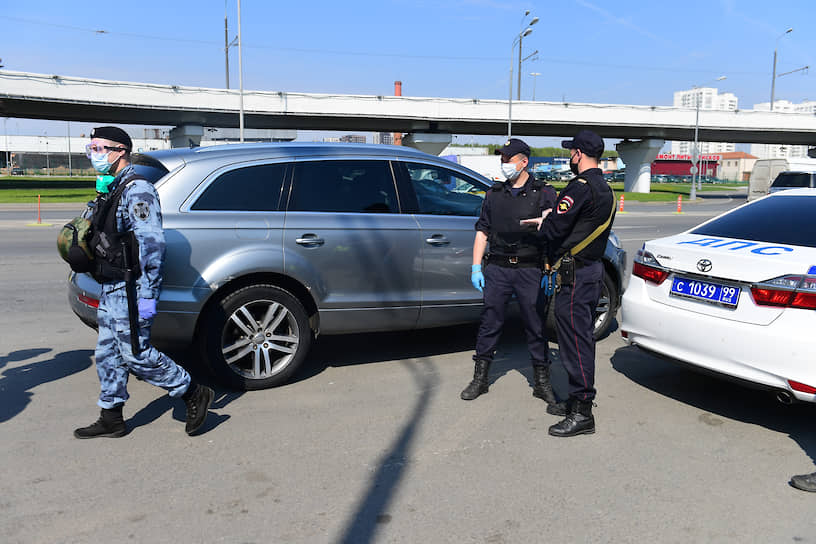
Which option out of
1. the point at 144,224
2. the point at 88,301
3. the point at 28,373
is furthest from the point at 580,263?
the point at 28,373

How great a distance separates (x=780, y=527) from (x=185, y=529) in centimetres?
272

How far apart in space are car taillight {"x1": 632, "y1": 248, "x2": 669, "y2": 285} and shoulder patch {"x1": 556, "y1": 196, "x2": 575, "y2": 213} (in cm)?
105

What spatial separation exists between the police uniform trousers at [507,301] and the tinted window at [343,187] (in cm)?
113

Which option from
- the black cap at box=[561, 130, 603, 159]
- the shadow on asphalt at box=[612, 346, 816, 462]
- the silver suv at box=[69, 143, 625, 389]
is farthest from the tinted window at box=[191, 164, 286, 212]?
the shadow on asphalt at box=[612, 346, 816, 462]

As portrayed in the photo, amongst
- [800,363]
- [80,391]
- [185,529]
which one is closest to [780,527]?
[800,363]

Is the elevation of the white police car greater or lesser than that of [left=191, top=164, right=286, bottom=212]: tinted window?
lesser

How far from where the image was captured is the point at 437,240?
5.42 meters

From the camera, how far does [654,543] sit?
9.54 feet

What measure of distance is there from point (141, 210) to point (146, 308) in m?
0.56

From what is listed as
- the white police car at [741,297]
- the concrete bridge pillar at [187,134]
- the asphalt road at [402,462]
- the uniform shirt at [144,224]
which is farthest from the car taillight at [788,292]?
the concrete bridge pillar at [187,134]

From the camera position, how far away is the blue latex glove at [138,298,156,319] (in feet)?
12.6

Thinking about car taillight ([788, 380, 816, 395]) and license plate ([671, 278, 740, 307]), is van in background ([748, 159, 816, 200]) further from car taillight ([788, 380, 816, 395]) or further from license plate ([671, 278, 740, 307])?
car taillight ([788, 380, 816, 395])

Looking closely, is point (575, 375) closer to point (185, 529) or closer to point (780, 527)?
point (780, 527)

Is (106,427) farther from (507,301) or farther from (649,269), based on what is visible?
(649,269)
